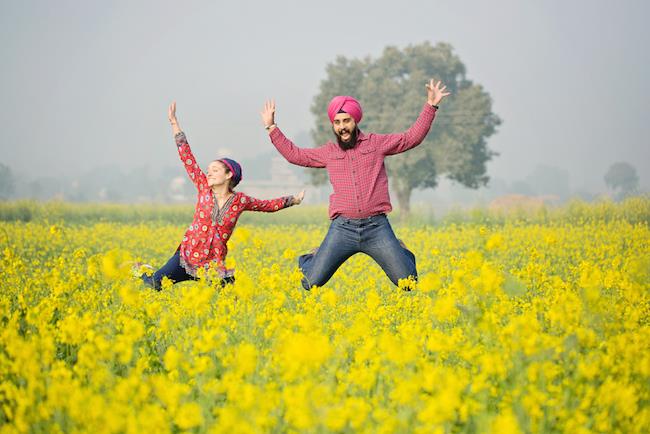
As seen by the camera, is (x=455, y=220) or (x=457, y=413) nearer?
(x=457, y=413)

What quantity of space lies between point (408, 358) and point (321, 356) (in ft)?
1.40

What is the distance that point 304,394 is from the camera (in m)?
2.24

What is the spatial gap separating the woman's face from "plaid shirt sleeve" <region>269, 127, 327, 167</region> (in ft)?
1.63

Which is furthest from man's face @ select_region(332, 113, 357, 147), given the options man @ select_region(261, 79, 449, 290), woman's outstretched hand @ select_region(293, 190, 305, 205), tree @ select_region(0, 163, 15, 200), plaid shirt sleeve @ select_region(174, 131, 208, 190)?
tree @ select_region(0, 163, 15, 200)

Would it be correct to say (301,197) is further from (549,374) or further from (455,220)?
(455,220)

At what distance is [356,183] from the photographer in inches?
214

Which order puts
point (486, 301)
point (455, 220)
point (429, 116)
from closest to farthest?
1. point (486, 301)
2. point (429, 116)
3. point (455, 220)

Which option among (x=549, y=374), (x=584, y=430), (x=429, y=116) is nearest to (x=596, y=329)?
(x=549, y=374)

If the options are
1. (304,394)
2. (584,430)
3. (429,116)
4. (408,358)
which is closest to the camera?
(304,394)

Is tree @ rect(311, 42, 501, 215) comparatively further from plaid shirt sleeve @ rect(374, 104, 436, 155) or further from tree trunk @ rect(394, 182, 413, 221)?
plaid shirt sleeve @ rect(374, 104, 436, 155)

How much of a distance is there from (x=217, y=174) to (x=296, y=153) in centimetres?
70

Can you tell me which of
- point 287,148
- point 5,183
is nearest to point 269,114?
point 287,148

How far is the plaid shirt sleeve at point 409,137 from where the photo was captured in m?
5.44

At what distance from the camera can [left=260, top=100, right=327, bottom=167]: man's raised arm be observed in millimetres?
5516
